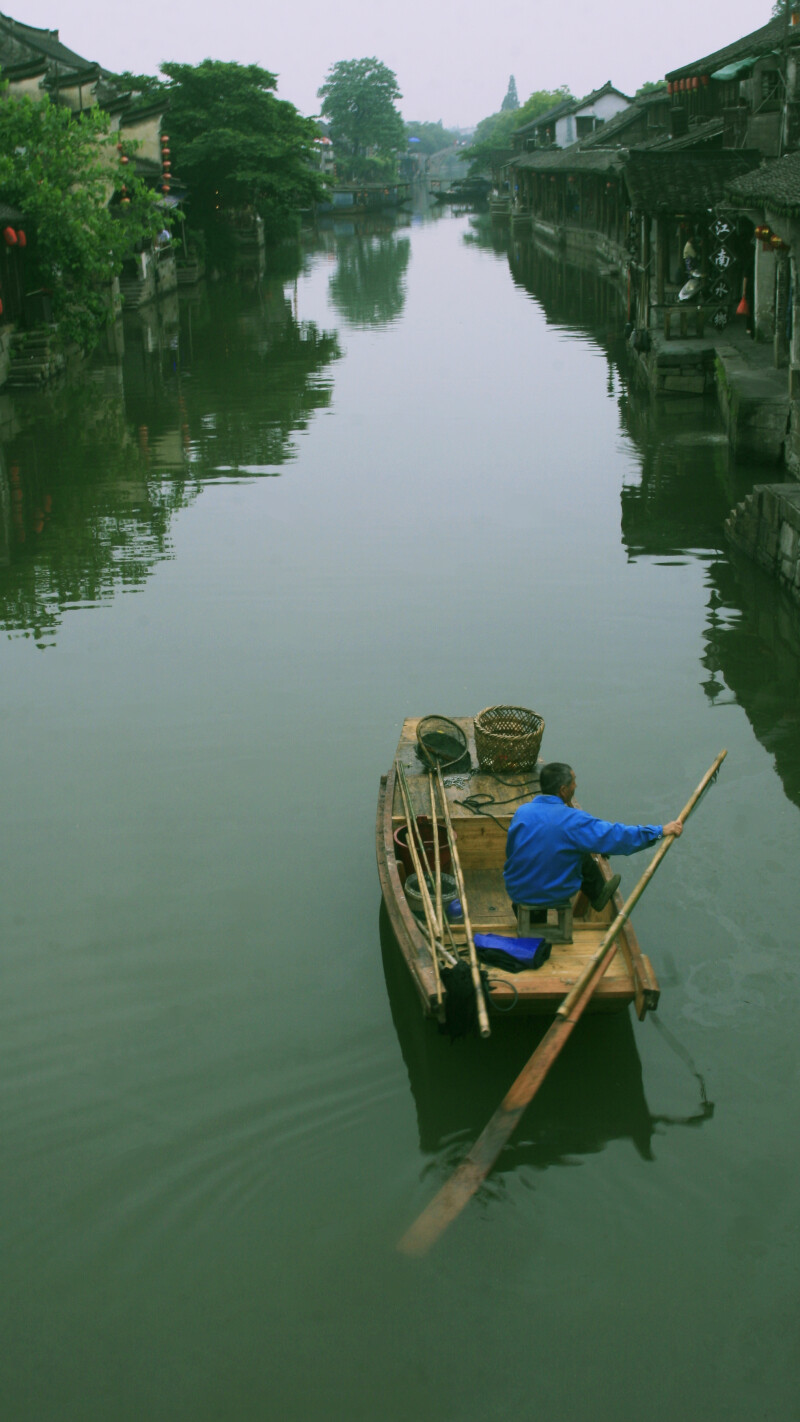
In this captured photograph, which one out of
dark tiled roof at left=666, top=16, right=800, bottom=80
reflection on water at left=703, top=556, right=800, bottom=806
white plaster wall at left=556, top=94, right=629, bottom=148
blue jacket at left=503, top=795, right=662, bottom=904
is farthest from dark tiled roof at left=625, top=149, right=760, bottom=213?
white plaster wall at left=556, top=94, right=629, bottom=148

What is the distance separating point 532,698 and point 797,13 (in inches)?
773

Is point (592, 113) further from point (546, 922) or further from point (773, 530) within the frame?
point (546, 922)

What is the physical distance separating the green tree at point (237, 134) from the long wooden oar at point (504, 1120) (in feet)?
173

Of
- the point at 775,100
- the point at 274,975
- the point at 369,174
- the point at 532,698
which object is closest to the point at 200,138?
the point at 775,100

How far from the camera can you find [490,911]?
759 cm

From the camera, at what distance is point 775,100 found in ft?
84.8

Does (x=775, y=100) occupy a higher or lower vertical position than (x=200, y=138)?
lower

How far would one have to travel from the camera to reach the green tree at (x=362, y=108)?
4973 inches

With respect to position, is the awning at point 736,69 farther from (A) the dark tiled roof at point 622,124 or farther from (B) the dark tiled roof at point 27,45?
(B) the dark tiled roof at point 27,45

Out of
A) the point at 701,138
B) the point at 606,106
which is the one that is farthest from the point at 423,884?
the point at 606,106

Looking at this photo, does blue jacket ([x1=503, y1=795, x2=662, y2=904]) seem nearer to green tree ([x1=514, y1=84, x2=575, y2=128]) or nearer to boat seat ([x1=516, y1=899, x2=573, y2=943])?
boat seat ([x1=516, y1=899, x2=573, y2=943])

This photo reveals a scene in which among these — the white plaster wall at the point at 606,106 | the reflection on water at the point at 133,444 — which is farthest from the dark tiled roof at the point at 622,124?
the reflection on water at the point at 133,444

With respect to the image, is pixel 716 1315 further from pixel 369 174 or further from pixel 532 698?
pixel 369 174

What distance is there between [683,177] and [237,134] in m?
33.2
